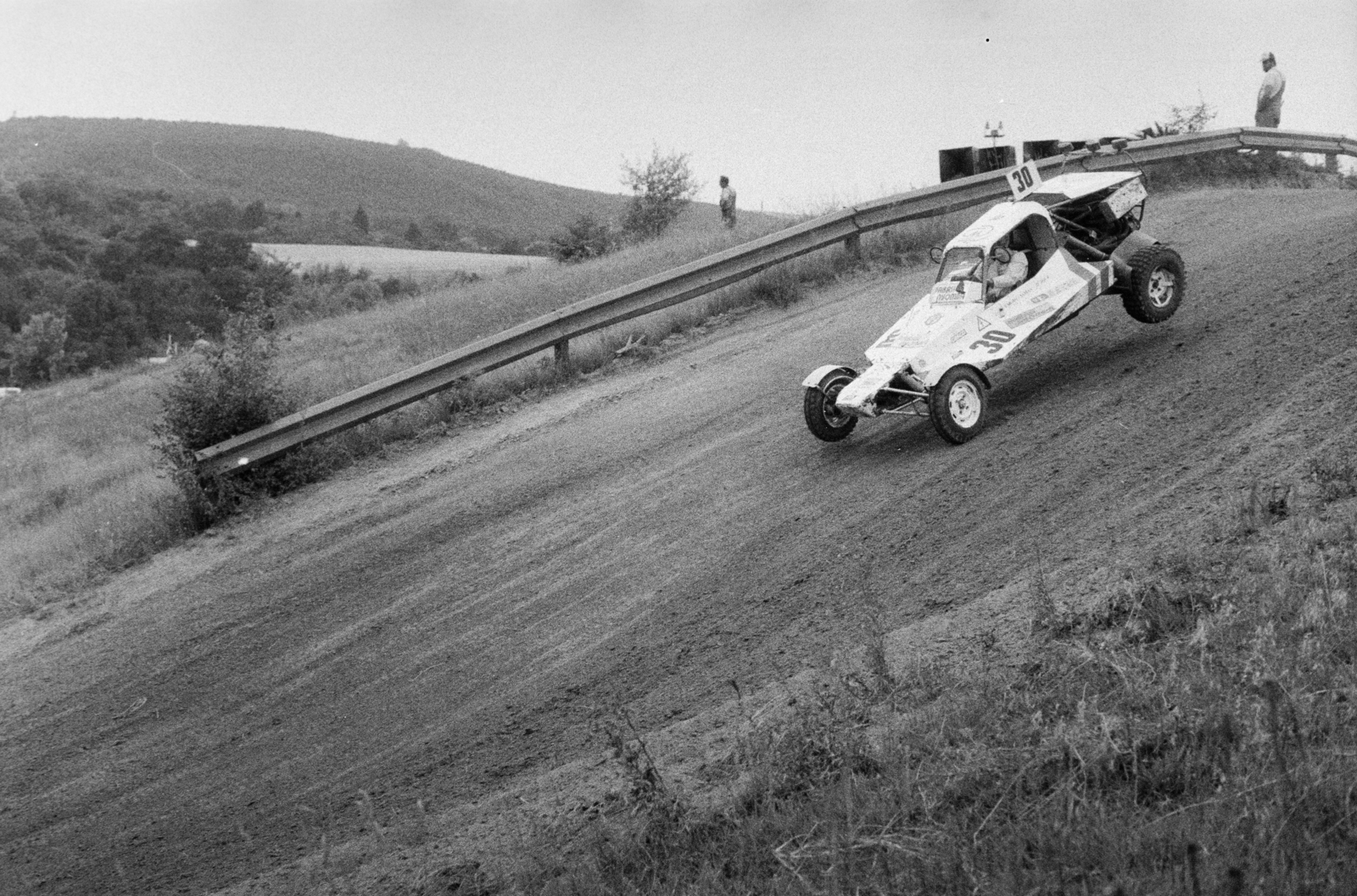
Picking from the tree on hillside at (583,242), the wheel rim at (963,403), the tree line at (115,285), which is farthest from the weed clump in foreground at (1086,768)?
the tree line at (115,285)

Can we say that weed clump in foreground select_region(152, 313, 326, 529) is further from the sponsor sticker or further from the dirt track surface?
the sponsor sticker

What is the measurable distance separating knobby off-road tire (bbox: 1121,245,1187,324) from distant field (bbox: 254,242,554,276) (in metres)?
35.2

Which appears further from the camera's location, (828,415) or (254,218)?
(254,218)

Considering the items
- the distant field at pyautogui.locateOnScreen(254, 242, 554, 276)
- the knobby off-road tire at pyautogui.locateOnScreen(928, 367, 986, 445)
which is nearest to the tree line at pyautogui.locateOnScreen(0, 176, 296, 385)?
the distant field at pyautogui.locateOnScreen(254, 242, 554, 276)

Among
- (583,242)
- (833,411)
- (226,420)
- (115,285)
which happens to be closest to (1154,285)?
(833,411)

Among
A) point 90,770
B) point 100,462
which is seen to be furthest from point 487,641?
point 100,462

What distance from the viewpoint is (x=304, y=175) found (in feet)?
302

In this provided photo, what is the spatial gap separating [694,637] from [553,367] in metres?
6.88

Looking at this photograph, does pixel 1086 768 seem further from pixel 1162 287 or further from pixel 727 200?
pixel 727 200

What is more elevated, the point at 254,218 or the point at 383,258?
the point at 254,218

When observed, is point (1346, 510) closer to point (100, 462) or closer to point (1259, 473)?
point (1259, 473)

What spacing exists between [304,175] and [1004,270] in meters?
88.9

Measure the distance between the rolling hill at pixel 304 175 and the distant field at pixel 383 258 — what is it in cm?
1161

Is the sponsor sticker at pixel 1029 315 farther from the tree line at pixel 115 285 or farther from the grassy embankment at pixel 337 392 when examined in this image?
the tree line at pixel 115 285
